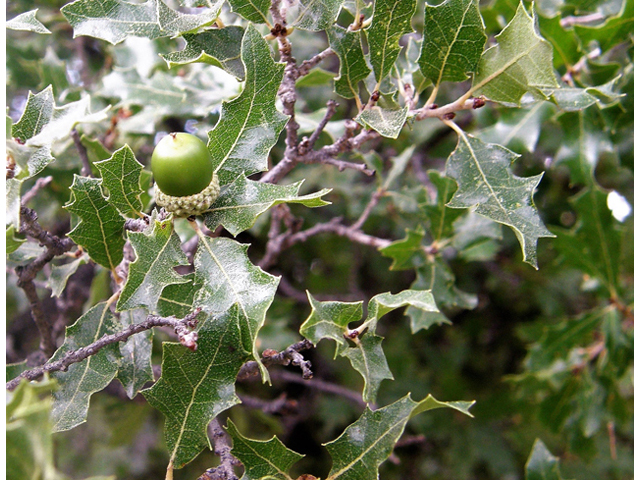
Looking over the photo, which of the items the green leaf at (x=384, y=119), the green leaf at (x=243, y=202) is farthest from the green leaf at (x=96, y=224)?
the green leaf at (x=384, y=119)

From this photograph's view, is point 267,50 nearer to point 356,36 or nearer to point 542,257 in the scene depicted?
point 356,36

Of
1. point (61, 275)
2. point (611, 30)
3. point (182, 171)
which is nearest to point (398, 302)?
point (182, 171)

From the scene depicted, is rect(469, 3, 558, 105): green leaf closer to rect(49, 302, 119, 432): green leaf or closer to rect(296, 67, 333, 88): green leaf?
rect(296, 67, 333, 88): green leaf

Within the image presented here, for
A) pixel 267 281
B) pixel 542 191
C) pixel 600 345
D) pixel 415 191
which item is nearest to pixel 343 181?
pixel 415 191

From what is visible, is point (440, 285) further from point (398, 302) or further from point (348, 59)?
point (348, 59)

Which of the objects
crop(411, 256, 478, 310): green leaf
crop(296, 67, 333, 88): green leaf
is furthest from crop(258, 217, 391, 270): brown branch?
crop(296, 67, 333, 88): green leaf

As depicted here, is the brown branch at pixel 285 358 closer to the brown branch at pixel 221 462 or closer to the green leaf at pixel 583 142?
the brown branch at pixel 221 462

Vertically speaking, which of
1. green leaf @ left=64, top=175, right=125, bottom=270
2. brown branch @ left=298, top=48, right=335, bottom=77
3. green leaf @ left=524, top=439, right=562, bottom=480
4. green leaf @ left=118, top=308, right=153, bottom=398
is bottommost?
green leaf @ left=524, top=439, right=562, bottom=480
